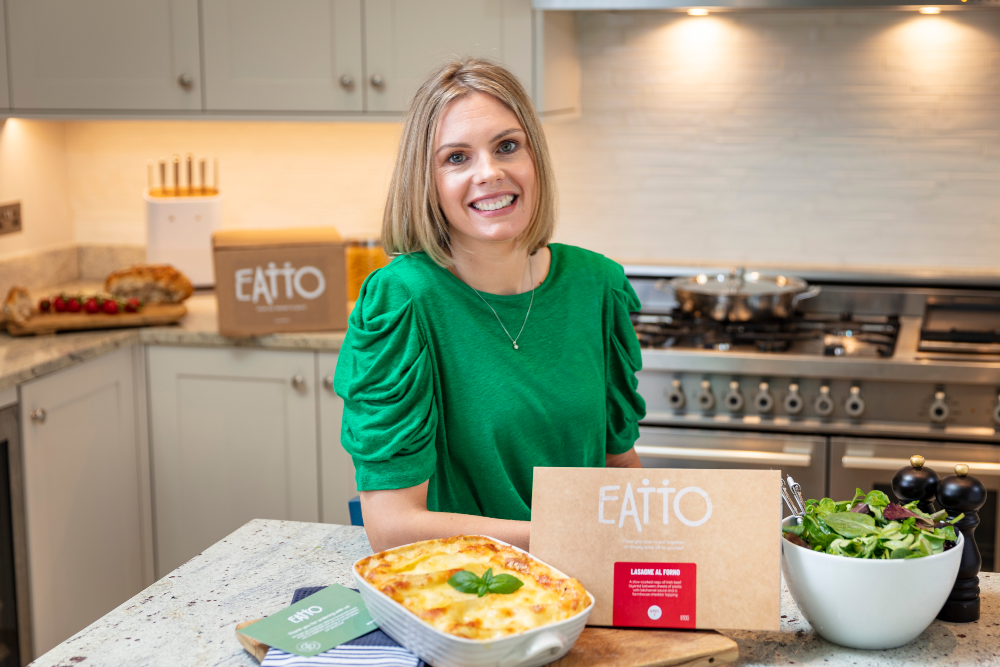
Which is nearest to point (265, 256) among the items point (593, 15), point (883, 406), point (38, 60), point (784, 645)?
point (38, 60)

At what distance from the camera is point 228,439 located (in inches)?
107

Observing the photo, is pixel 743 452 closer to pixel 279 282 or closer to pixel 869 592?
pixel 279 282

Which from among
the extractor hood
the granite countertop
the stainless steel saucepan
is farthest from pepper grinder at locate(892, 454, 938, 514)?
the extractor hood

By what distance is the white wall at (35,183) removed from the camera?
9.81 feet

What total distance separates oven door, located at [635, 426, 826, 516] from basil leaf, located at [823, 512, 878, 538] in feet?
4.66

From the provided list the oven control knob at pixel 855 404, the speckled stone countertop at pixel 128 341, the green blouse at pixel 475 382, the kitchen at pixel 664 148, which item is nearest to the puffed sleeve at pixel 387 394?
the green blouse at pixel 475 382

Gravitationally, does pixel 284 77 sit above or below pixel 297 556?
above

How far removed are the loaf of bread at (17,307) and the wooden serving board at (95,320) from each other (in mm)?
12

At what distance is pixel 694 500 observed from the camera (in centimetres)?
105

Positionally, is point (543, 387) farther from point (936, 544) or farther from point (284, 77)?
point (284, 77)

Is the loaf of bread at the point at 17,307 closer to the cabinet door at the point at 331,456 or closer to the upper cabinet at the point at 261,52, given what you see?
the upper cabinet at the point at 261,52

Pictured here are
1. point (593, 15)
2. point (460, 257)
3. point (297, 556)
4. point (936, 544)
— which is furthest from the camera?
point (593, 15)

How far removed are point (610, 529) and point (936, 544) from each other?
0.33 m

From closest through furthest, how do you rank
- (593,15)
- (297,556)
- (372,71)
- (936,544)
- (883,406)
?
(936,544)
(297,556)
(883,406)
(372,71)
(593,15)
